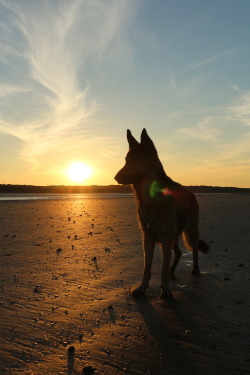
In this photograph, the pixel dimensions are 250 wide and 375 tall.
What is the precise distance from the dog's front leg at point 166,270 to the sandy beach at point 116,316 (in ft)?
0.56

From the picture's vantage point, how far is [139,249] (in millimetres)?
10242

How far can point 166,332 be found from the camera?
4.38m

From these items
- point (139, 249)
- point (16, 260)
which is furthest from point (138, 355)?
point (139, 249)

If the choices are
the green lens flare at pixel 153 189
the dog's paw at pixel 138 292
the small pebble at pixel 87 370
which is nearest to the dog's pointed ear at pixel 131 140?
the green lens flare at pixel 153 189

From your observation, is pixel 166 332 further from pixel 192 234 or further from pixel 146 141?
pixel 192 234

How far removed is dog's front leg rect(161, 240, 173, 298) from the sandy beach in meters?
0.17

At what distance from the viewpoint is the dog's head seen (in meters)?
6.09

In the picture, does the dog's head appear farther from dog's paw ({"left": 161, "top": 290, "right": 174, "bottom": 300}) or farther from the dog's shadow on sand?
the dog's shadow on sand

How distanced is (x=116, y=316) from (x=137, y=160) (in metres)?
2.65

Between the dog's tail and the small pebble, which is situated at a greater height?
the dog's tail

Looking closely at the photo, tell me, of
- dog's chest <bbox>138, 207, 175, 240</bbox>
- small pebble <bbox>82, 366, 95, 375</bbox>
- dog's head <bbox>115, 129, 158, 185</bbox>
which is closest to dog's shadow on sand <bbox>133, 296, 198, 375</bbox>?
small pebble <bbox>82, 366, 95, 375</bbox>

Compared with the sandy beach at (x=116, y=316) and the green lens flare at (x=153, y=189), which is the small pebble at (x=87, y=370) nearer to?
the sandy beach at (x=116, y=316)

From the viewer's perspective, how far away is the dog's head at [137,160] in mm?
6094

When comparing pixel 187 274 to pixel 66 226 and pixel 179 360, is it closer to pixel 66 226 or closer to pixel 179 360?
pixel 179 360
